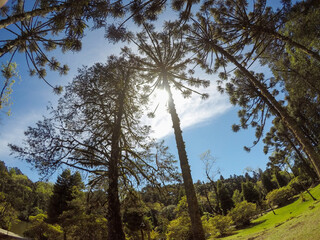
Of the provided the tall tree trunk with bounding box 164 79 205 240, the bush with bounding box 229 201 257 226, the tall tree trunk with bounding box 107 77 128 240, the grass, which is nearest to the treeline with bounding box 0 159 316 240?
the bush with bounding box 229 201 257 226

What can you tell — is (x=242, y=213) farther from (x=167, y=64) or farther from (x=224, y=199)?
(x=167, y=64)

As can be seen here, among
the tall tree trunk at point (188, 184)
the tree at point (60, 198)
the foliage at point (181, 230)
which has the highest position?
the tree at point (60, 198)

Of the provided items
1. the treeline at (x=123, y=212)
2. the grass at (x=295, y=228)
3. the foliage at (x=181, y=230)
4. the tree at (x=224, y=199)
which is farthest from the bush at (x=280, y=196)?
the foliage at (x=181, y=230)

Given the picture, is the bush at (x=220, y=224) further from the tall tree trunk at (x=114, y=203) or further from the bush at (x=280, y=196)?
the tall tree trunk at (x=114, y=203)

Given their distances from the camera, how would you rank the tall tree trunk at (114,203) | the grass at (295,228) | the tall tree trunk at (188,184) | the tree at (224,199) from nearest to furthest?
the tall tree trunk at (188,184), the tall tree trunk at (114,203), the grass at (295,228), the tree at (224,199)

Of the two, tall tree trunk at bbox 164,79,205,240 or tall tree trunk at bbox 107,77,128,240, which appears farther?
tall tree trunk at bbox 107,77,128,240

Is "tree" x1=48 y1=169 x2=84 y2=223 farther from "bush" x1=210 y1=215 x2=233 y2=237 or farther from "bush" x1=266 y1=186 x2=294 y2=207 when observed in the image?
"bush" x1=266 y1=186 x2=294 y2=207

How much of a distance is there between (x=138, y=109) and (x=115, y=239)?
7.00 m

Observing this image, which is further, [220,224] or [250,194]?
[250,194]

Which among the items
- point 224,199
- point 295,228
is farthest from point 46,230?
point 224,199

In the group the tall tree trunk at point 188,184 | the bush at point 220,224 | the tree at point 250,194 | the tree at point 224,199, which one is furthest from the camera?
the tree at point 250,194

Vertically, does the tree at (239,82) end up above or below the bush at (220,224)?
above

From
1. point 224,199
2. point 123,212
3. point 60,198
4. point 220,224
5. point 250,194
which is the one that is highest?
point 60,198

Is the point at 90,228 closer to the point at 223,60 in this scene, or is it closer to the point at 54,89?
the point at 54,89
